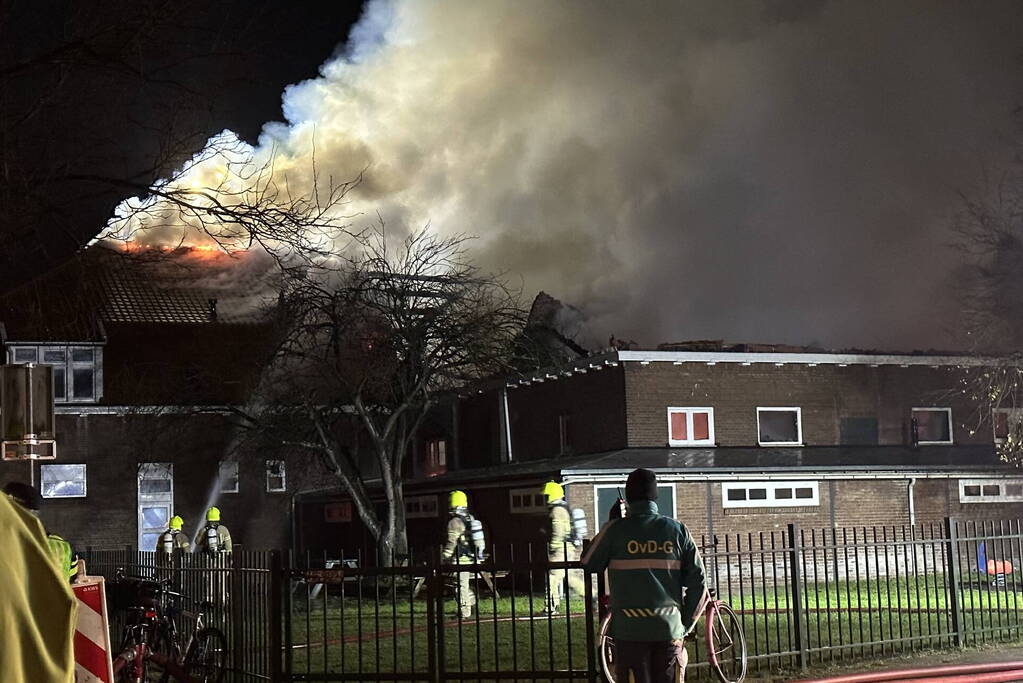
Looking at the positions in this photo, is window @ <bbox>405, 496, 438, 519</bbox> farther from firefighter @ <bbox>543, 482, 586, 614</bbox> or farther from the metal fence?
the metal fence

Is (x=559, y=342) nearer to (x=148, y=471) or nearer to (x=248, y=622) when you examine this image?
(x=148, y=471)

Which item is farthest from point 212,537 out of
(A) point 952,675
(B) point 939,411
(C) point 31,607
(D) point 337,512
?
(C) point 31,607

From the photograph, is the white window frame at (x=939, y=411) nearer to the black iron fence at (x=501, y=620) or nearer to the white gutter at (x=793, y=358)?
the white gutter at (x=793, y=358)

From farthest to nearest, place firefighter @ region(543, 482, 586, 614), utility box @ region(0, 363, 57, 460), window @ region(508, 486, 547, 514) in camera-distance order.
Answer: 1. window @ region(508, 486, 547, 514)
2. firefighter @ region(543, 482, 586, 614)
3. utility box @ region(0, 363, 57, 460)

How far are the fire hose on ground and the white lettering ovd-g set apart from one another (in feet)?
15.1

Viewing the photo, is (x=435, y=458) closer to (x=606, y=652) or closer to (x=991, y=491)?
(x=991, y=491)

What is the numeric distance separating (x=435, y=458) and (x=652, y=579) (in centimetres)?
3624

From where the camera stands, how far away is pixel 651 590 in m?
7.66

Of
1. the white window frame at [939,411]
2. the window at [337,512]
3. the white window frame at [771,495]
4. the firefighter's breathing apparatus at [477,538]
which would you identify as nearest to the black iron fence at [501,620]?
the firefighter's breathing apparatus at [477,538]

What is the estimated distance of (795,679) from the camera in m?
12.0

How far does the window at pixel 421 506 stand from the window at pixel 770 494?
924cm

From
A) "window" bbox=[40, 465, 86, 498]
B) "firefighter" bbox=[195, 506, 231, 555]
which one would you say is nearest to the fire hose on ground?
"firefighter" bbox=[195, 506, 231, 555]

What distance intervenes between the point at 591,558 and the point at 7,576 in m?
6.78

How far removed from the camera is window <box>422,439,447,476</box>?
141 feet
